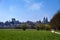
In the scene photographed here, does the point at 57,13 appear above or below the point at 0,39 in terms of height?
above

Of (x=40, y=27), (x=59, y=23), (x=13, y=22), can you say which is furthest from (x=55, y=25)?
(x=13, y=22)

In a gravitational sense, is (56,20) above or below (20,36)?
above

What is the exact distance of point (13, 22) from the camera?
192750 mm

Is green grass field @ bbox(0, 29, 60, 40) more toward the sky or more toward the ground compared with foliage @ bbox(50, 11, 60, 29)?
more toward the ground

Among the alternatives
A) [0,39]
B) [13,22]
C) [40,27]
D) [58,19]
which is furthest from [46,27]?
[13,22]

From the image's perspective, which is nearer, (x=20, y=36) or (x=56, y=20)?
(x=20, y=36)

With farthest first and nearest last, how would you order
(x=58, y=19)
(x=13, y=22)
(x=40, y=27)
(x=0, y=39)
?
(x=13, y=22) < (x=58, y=19) < (x=40, y=27) < (x=0, y=39)

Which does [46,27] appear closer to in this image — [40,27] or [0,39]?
[40,27]

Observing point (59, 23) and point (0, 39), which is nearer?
point (0, 39)

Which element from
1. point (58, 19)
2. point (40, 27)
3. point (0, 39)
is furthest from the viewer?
point (58, 19)

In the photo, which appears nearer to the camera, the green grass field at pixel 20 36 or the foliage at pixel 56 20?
the green grass field at pixel 20 36

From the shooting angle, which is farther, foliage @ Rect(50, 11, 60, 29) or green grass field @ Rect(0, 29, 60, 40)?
foliage @ Rect(50, 11, 60, 29)

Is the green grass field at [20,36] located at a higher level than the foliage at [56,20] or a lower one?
lower

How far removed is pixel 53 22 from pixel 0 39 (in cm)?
6963
